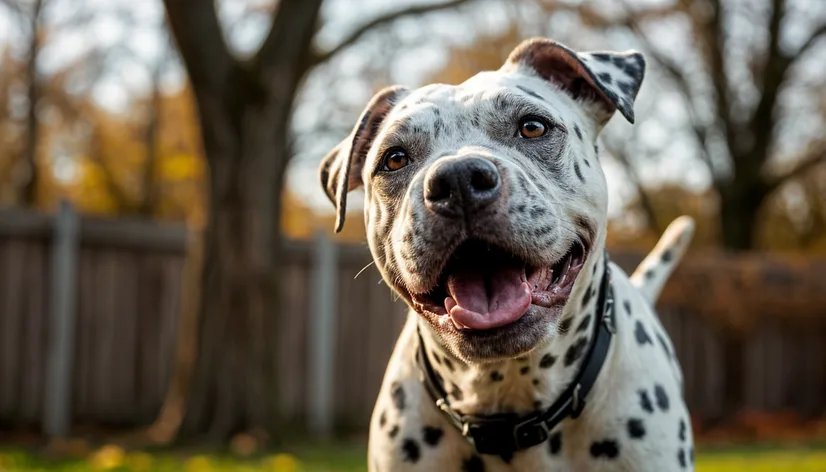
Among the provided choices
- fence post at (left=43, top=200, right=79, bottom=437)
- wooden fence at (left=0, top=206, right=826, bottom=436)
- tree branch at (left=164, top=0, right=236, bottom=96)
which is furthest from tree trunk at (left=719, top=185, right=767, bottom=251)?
fence post at (left=43, top=200, right=79, bottom=437)

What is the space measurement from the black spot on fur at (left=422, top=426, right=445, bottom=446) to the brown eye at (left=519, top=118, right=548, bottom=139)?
1.10 m

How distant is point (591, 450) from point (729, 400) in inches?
445

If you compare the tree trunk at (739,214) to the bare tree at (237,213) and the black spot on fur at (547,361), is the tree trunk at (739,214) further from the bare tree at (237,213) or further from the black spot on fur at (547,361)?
the black spot on fur at (547,361)

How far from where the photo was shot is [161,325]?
1038 centimetres

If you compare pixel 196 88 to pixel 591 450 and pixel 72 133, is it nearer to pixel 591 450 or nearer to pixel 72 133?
pixel 591 450

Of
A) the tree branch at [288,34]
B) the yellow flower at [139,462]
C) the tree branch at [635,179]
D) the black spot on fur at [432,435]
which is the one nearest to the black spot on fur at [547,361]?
the black spot on fur at [432,435]

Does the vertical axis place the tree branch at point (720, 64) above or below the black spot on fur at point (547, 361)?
above

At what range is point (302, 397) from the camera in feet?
35.6

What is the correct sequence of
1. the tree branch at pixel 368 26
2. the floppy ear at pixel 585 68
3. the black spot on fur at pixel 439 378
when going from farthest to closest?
the tree branch at pixel 368 26 → the floppy ear at pixel 585 68 → the black spot on fur at pixel 439 378

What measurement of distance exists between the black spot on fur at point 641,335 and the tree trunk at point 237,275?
18.7ft

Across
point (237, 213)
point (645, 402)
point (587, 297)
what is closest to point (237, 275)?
point (237, 213)

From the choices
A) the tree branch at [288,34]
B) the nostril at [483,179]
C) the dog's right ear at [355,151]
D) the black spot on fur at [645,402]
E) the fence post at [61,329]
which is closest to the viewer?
the nostril at [483,179]

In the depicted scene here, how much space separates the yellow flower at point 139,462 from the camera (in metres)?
7.01

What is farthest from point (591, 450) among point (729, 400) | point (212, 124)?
point (729, 400)
